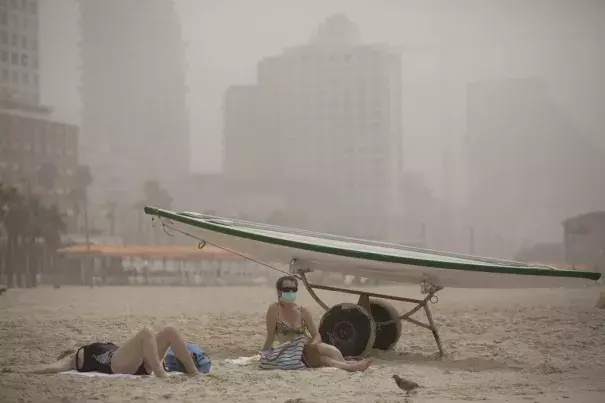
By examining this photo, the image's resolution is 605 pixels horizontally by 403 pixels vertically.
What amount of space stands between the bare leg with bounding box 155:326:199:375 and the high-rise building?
4828 millimetres

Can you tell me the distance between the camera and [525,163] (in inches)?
362

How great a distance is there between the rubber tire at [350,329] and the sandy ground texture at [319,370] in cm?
13

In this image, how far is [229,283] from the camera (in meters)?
9.62

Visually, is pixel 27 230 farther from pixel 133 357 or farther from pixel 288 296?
pixel 133 357

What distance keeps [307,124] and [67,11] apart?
107 inches

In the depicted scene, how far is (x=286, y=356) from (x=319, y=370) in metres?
0.16

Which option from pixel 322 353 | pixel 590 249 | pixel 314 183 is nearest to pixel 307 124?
pixel 314 183

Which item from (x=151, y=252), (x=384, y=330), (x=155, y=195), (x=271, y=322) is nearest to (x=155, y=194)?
(x=155, y=195)

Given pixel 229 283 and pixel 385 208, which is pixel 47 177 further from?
pixel 385 208

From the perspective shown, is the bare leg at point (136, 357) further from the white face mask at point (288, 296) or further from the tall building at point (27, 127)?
the tall building at point (27, 127)

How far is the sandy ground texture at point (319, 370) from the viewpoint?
10.8 feet

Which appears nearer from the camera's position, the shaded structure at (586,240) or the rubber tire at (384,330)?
the rubber tire at (384,330)

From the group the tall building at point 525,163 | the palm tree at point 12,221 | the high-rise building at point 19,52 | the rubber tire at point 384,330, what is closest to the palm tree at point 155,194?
the palm tree at point 12,221

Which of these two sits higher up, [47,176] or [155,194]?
[47,176]
